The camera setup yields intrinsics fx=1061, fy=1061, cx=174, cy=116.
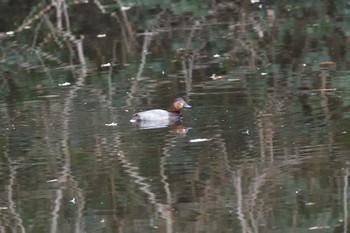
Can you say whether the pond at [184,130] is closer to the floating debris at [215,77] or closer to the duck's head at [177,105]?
the floating debris at [215,77]

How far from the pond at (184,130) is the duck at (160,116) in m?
0.08

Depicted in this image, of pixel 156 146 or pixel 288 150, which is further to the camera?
pixel 156 146

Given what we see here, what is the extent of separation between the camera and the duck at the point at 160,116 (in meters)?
10.2

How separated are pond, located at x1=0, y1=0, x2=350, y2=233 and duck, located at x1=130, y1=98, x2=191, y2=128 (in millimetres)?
79

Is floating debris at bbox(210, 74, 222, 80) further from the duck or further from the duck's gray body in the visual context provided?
the duck's gray body

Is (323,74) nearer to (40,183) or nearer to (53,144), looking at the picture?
(53,144)

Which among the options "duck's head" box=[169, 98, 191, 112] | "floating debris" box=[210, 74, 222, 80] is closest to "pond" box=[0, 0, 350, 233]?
"floating debris" box=[210, 74, 222, 80]

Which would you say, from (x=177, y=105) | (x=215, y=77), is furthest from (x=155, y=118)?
(x=215, y=77)

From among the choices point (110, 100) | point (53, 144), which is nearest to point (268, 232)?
point (53, 144)

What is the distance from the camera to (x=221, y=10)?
20078mm

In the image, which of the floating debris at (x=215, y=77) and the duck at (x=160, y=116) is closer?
the duck at (x=160, y=116)

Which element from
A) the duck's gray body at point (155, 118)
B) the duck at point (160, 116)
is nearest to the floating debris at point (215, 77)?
the duck at point (160, 116)

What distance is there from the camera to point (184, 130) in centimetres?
996

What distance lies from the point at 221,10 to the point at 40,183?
39.7ft
